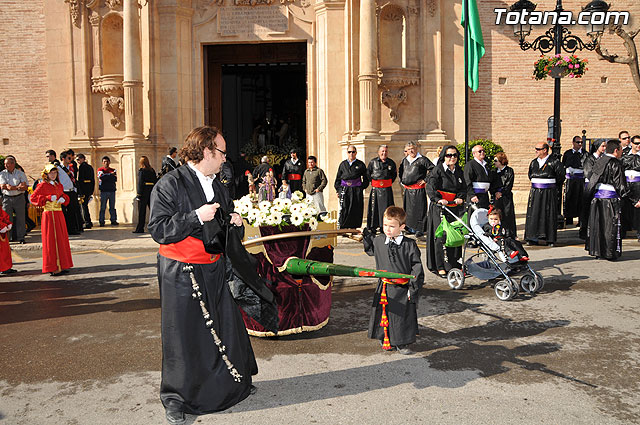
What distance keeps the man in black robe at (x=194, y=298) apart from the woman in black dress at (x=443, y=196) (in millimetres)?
5219

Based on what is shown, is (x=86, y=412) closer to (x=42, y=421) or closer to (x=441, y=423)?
(x=42, y=421)

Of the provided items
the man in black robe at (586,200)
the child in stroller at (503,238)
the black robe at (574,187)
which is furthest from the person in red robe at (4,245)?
the black robe at (574,187)

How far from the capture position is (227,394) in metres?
4.41

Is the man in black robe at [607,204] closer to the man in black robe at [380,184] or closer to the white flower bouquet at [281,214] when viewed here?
the man in black robe at [380,184]

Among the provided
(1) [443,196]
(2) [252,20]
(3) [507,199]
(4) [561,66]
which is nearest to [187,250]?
(1) [443,196]

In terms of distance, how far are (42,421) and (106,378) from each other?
0.87m

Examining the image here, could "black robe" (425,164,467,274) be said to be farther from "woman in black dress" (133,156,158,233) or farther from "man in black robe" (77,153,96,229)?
"man in black robe" (77,153,96,229)

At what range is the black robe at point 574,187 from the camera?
1484 centimetres

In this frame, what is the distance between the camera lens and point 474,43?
14.2m

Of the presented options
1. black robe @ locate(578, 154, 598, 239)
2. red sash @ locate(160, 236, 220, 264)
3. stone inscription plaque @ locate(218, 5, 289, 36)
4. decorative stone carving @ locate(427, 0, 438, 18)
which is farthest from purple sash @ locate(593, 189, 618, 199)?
stone inscription plaque @ locate(218, 5, 289, 36)

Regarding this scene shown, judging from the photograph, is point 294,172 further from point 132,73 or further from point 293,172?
point 132,73

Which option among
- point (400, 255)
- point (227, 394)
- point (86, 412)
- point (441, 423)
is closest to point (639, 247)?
point (400, 255)

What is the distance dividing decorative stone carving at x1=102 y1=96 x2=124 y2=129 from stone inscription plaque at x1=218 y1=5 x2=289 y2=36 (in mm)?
3695

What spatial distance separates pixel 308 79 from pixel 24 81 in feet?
29.9
